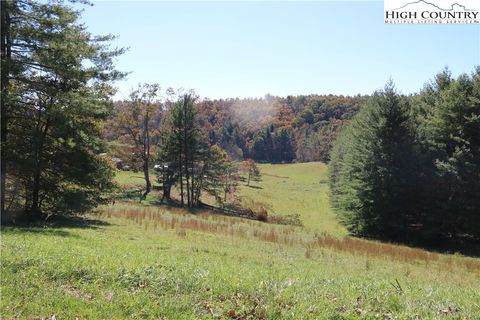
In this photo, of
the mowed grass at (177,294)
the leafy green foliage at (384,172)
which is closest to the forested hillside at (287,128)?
the leafy green foliage at (384,172)

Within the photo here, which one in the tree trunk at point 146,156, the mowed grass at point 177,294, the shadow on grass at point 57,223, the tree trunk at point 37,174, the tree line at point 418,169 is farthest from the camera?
the tree trunk at point 146,156

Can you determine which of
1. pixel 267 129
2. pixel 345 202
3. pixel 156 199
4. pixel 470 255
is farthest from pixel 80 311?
pixel 267 129

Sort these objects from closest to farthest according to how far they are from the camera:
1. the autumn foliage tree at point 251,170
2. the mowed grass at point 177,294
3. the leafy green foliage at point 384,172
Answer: the mowed grass at point 177,294 → the leafy green foliage at point 384,172 → the autumn foliage tree at point 251,170

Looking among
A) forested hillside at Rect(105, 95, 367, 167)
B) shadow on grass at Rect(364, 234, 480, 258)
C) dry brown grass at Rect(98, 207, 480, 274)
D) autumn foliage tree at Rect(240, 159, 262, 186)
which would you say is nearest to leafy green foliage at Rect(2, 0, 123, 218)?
dry brown grass at Rect(98, 207, 480, 274)

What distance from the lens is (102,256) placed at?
28.1ft

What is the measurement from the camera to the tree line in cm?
2727

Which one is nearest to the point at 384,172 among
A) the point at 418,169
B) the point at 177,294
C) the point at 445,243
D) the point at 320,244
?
the point at 418,169

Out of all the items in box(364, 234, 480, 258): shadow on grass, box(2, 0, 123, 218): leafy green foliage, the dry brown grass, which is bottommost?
box(364, 234, 480, 258): shadow on grass

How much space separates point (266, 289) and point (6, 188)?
54.0ft

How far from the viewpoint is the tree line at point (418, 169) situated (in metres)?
27.3

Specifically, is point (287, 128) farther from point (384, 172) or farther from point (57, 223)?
point (57, 223)

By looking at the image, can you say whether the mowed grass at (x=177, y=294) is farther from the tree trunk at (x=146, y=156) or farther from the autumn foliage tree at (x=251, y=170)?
the autumn foliage tree at (x=251, y=170)

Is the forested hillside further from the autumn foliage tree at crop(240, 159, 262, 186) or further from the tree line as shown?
the tree line

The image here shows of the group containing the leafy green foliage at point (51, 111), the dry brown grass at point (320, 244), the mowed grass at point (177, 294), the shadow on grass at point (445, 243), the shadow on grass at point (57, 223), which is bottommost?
the shadow on grass at point (445, 243)
